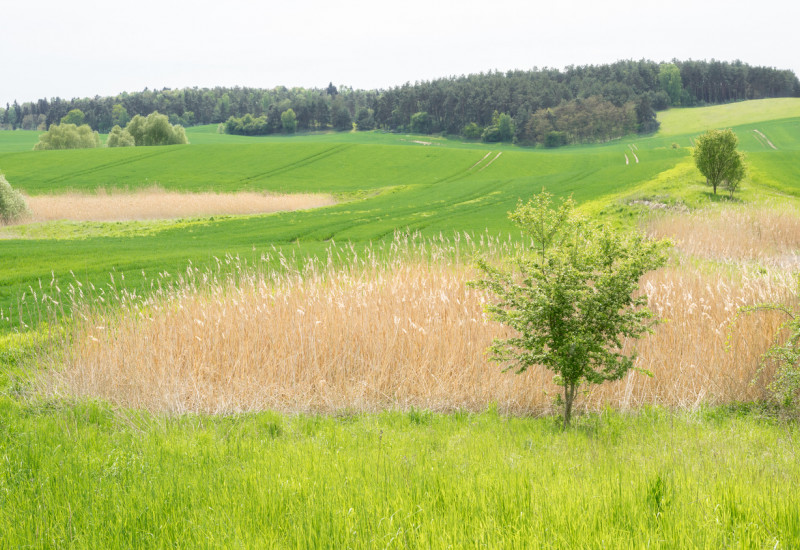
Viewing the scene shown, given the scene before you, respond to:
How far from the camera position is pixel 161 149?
74.6m

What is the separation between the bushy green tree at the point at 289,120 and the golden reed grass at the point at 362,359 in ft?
450

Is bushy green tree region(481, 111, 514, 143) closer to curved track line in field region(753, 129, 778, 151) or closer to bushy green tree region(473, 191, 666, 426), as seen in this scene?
curved track line in field region(753, 129, 778, 151)

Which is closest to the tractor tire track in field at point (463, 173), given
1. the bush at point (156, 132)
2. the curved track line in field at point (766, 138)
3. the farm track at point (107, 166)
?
the farm track at point (107, 166)

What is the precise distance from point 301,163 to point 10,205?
134 ft

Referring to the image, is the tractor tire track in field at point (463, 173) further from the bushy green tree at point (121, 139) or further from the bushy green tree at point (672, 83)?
the bushy green tree at point (672, 83)

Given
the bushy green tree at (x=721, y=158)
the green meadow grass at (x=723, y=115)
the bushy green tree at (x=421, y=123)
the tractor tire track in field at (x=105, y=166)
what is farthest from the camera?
the bushy green tree at (x=421, y=123)

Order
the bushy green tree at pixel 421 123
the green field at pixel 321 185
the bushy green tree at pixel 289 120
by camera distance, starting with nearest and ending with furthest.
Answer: the green field at pixel 321 185 → the bushy green tree at pixel 421 123 → the bushy green tree at pixel 289 120

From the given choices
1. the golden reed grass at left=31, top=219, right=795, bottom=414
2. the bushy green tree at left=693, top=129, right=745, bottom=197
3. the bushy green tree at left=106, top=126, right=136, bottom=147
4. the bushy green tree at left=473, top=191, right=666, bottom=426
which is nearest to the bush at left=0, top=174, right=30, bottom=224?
the golden reed grass at left=31, top=219, right=795, bottom=414

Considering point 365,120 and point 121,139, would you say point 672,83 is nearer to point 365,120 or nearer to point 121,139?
point 365,120

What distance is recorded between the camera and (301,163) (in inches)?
2803

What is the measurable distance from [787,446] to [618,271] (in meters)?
2.36

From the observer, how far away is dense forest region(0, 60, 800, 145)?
115 metres

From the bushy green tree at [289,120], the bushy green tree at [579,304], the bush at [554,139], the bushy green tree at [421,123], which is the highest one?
the bushy green tree at [289,120]

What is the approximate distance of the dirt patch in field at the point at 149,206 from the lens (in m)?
37.4
